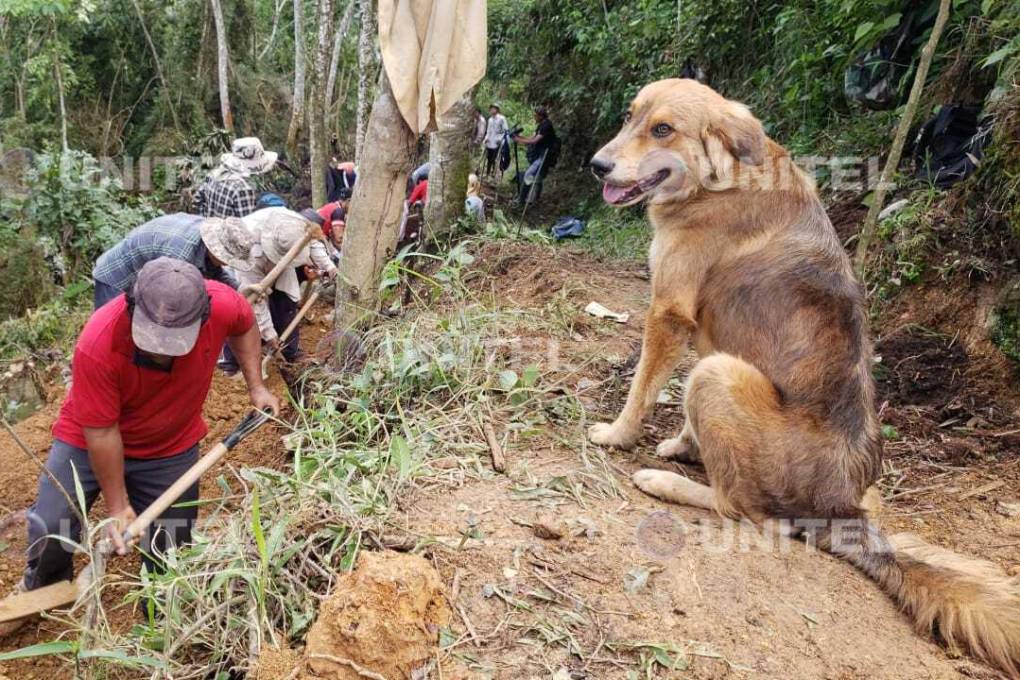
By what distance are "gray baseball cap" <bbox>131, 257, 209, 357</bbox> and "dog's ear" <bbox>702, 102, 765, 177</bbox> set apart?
241 cm

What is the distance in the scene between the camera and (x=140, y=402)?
3.35m

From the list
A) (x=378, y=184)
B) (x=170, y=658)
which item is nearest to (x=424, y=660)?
(x=170, y=658)

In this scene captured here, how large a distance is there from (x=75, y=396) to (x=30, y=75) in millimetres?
14835

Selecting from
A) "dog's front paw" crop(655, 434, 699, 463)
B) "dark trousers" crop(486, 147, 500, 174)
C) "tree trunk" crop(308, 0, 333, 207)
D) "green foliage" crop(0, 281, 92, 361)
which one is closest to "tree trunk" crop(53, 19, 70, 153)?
"tree trunk" crop(308, 0, 333, 207)

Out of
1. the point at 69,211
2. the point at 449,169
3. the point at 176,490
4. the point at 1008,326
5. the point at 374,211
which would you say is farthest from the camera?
the point at 69,211

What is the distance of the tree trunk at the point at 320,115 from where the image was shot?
1045 cm

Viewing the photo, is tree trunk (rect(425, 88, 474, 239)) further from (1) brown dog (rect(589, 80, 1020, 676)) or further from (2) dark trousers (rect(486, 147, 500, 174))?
(2) dark trousers (rect(486, 147, 500, 174))

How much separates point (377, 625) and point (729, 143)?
8.28 ft

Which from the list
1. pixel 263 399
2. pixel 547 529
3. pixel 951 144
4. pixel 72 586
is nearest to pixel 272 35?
pixel 263 399

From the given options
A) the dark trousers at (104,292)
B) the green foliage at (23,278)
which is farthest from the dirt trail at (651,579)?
the green foliage at (23,278)

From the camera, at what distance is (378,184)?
182 inches

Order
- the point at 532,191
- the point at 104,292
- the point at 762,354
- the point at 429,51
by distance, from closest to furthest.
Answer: the point at 762,354
the point at 429,51
the point at 104,292
the point at 532,191

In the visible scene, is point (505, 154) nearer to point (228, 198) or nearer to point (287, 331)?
point (228, 198)

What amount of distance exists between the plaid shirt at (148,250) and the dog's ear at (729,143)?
3257 mm
